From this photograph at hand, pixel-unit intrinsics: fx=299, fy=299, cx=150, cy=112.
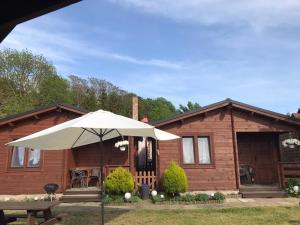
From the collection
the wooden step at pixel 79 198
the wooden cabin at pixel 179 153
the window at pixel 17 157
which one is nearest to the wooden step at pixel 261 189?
the wooden cabin at pixel 179 153

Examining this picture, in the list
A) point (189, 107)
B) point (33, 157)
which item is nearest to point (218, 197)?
point (33, 157)

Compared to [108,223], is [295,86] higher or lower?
higher

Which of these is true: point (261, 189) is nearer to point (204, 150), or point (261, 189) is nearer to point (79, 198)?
point (204, 150)

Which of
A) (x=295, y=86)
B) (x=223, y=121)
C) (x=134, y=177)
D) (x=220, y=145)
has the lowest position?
(x=134, y=177)

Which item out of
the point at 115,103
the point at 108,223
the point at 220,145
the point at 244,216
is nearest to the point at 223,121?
the point at 220,145

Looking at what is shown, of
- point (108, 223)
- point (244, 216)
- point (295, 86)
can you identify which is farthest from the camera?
point (295, 86)

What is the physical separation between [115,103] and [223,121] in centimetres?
2293

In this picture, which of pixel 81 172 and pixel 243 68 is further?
pixel 243 68

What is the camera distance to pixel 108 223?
7.80 meters

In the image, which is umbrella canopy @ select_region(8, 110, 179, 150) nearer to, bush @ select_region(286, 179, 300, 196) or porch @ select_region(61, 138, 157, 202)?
porch @ select_region(61, 138, 157, 202)

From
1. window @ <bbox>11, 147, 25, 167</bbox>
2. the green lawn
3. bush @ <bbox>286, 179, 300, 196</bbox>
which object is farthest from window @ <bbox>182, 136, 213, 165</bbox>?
window @ <bbox>11, 147, 25, 167</bbox>

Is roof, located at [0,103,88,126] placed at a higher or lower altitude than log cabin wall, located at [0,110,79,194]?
higher

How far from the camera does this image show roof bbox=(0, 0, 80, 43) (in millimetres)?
1913

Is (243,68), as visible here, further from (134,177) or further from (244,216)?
(244,216)
